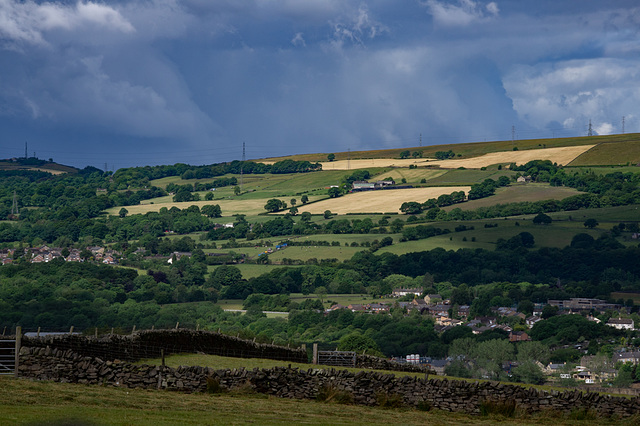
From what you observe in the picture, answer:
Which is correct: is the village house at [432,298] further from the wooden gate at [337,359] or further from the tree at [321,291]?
the wooden gate at [337,359]

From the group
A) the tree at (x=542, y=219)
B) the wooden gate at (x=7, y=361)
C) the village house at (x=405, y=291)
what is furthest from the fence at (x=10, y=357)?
the tree at (x=542, y=219)

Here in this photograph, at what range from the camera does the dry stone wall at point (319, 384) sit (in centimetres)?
2306

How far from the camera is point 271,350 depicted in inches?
1626

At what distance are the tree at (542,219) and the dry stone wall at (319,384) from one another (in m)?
149

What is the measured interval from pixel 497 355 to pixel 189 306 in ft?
189

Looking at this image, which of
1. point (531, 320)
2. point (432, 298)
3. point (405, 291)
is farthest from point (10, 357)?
point (405, 291)

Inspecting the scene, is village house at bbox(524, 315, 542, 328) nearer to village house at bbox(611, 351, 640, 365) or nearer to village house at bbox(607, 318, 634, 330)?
village house at bbox(607, 318, 634, 330)

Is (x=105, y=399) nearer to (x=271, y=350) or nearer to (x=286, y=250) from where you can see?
(x=271, y=350)

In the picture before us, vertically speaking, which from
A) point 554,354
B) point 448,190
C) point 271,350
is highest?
point 448,190

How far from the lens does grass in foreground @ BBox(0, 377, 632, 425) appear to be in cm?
1806

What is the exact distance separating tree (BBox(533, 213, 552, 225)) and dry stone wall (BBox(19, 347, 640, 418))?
489 ft

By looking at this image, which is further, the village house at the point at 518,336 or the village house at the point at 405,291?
the village house at the point at 405,291

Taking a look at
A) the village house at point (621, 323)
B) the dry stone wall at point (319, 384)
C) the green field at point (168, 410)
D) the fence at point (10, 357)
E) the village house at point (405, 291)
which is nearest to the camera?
the green field at point (168, 410)

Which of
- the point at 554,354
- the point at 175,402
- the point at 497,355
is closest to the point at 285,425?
the point at 175,402
